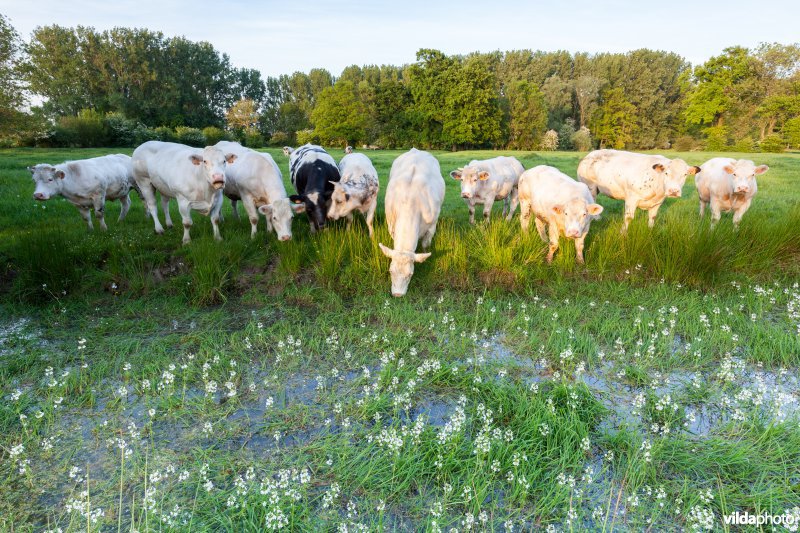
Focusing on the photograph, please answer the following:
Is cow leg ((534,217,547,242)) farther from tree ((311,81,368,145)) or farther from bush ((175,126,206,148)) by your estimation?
tree ((311,81,368,145))

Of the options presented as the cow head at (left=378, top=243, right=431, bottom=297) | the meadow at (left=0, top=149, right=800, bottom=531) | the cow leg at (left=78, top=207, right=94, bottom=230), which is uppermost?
the cow leg at (left=78, top=207, right=94, bottom=230)

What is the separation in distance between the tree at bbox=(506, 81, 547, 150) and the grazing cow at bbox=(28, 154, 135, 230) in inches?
2287

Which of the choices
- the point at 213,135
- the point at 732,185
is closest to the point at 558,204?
the point at 732,185

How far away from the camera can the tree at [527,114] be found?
197 ft

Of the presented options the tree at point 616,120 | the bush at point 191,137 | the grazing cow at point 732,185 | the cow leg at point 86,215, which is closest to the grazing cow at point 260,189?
the cow leg at point 86,215

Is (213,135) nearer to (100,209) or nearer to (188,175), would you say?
(100,209)

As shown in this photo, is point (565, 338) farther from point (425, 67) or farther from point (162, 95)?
point (162, 95)

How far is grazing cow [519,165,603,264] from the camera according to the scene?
705 centimetres

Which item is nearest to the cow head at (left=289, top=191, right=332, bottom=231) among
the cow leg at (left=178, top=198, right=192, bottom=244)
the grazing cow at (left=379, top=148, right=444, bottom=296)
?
the grazing cow at (left=379, top=148, right=444, bottom=296)

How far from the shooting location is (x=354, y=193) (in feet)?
27.5

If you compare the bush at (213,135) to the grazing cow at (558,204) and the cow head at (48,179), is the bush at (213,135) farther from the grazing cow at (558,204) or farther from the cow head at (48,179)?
the grazing cow at (558,204)

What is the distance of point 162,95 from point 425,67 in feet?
136

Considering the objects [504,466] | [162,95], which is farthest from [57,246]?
[162,95]

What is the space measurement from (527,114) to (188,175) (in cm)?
6069
